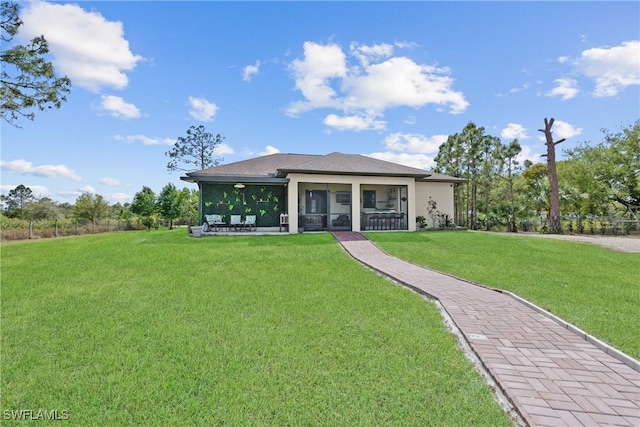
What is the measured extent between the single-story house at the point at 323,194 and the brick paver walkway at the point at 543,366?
11063mm

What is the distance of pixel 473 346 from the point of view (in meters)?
3.72

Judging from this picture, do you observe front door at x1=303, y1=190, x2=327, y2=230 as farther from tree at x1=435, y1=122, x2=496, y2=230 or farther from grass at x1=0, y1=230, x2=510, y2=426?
tree at x1=435, y1=122, x2=496, y2=230

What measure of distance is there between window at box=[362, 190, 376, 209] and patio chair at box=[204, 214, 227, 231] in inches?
332

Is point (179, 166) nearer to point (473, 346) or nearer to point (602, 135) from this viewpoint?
point (473, 346)

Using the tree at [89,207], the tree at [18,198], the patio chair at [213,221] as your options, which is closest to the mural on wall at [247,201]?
the patio chair at [213,221]

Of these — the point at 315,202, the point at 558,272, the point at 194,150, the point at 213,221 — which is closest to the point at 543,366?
the point at 558,272

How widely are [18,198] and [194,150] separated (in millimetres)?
26020

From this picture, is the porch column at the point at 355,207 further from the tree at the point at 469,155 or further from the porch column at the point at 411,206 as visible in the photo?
the tree at the point at 469,155

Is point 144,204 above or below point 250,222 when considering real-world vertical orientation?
above

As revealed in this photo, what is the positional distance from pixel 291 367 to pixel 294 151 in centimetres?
2298

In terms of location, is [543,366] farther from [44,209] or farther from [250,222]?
[44,209]

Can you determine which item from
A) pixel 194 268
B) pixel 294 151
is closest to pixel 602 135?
pixel 294 151

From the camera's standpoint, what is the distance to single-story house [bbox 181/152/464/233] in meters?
15.9

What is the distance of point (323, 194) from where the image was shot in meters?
18.1
